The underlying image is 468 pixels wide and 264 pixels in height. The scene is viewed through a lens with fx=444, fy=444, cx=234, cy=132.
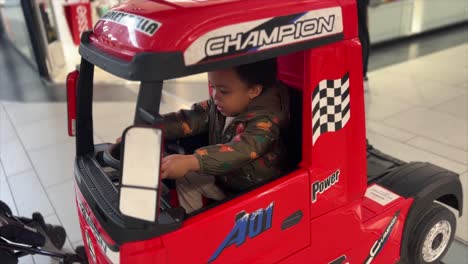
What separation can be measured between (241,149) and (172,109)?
278cm

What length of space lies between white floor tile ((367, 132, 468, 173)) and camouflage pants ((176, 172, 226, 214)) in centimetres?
188

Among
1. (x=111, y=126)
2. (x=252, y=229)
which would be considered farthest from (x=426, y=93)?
(x=252, y=229)

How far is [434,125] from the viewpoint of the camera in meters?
3.45

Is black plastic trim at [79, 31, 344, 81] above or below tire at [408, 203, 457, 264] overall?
above

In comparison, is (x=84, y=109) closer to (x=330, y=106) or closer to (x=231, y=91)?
(x=231, y=91)

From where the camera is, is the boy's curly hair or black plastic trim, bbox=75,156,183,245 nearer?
black plastic trim, bbox=75,156,183,245

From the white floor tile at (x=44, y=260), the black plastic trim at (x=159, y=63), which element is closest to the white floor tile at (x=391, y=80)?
the white floor tile at (x=44, y=260)

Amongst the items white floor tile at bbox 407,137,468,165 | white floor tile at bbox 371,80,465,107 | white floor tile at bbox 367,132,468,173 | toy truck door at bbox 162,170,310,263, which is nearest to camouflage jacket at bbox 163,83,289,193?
toy truck door at bbox 162,170,310,263

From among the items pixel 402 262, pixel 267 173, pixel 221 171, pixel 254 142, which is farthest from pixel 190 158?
pixel 402 262

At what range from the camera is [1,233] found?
5.81 ft

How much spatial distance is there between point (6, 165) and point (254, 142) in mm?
2576

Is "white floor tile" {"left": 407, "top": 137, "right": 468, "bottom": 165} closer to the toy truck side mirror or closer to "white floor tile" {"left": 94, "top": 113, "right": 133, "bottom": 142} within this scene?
"white floor tile" {"left": 94, "top": 113, "right": 133, "bottom": 142}

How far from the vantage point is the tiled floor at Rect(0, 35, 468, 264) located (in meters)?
2.76

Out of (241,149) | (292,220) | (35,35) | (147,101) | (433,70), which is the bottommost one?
(433,70)
